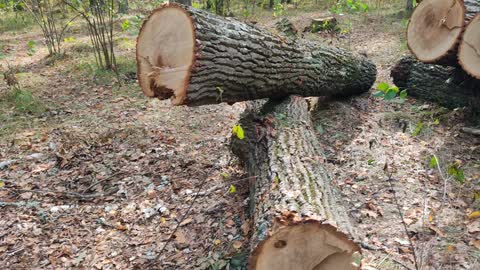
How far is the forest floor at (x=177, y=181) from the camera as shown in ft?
9.74

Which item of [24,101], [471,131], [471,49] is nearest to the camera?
[471,49]

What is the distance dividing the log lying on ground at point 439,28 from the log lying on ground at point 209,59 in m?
1.61

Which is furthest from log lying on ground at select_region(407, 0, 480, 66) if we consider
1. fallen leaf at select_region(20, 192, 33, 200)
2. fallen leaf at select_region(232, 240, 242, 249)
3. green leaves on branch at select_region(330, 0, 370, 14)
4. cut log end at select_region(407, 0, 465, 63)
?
fallen leaf at select_region(20, 192, 33, 200)

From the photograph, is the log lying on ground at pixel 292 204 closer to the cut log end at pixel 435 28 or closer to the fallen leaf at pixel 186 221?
the fallen leaf at pixel 186 221

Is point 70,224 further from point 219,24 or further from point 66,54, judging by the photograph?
point 66,54

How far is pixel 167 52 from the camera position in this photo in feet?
9.97

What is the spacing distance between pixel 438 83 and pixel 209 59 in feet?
11.7

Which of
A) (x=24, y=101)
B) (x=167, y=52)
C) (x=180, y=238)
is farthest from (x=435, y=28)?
(x=24, y=101)

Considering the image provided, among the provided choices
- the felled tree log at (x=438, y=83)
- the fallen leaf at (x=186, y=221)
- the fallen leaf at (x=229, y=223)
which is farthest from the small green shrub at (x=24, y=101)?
the felled tree log at (x=438, y=83)

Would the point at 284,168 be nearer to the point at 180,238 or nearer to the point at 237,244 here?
the point at 237,244

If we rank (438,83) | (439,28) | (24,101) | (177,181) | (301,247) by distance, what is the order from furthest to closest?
(24,101), (438,83), (439,28), (177,181), (301,247)

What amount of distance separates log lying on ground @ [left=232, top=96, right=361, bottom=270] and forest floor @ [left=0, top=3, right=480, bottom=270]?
1.44 feet

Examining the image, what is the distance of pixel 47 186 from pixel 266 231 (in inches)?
100

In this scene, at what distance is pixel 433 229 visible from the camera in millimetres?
3016
